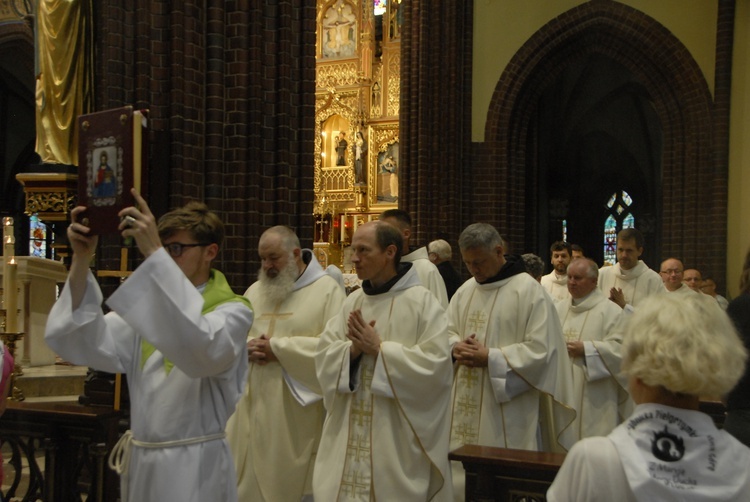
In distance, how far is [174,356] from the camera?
2.41m

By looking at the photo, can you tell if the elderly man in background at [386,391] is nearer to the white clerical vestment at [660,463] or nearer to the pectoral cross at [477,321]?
the pectoral cross at [477,321]

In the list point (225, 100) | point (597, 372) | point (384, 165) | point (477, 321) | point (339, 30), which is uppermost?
point (339, 30)

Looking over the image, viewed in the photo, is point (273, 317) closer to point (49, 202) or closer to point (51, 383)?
point (49, 202)

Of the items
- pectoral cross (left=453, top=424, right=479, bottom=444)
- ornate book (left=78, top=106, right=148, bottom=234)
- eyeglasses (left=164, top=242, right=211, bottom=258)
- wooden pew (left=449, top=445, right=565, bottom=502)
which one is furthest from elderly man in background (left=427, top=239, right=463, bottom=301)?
eyeglasses (left=164, top=242, right=211, bottom=258)

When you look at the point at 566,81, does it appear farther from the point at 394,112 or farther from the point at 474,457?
the point at 474,457

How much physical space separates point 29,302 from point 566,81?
45.4ft

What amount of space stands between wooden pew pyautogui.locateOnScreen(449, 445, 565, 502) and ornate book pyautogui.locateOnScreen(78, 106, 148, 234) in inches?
68.1

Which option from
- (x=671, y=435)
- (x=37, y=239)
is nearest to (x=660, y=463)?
(x=671, y=435)

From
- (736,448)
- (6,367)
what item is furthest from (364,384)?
(736,448)

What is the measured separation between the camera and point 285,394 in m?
4.65

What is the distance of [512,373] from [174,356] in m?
2.64

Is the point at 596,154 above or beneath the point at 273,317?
above

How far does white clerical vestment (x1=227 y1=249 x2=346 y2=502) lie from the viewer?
4555mm

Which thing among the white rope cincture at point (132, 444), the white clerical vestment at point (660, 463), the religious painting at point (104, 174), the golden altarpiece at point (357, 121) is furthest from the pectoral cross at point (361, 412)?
the golden altarpiece at point (357, 121)
